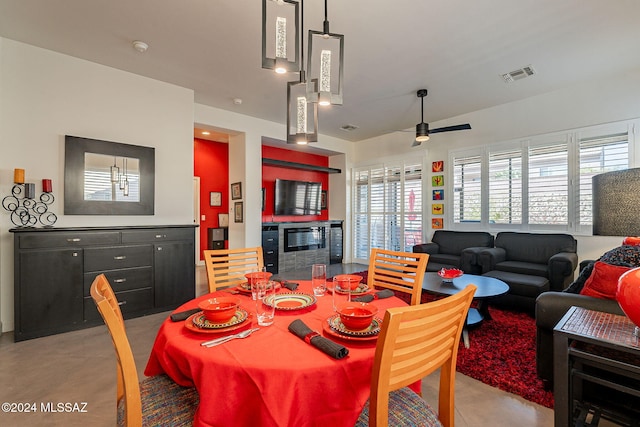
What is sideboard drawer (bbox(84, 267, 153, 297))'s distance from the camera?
298cm

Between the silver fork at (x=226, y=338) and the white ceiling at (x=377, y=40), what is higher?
the white ceiling at (x=377, y=40)

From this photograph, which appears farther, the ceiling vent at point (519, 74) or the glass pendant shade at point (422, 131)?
the glass pendant shade at point (422, 131)

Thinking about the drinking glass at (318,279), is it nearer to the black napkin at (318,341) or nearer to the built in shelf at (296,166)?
the black napkin at (318,341)

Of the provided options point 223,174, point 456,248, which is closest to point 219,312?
point 456,248

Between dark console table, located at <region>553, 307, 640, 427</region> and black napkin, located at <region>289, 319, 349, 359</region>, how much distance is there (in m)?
1.10

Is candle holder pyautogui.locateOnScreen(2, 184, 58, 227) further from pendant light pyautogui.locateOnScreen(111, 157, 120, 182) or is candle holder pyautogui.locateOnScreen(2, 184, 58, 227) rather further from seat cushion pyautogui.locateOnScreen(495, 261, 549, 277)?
seat cushion pyautogui.locateOnScreen(495, 261, 549, 277)

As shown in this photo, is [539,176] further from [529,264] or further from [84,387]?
[84,387]

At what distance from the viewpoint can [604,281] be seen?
166cm

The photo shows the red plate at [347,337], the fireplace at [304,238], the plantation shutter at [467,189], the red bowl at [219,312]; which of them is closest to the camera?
the red plate at [347,337]

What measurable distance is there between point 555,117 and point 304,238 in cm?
472

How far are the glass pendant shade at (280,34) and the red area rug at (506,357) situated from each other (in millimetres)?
2418

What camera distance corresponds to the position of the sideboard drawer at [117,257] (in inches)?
117

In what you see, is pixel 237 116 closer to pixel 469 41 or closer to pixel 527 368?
pixel 469 41

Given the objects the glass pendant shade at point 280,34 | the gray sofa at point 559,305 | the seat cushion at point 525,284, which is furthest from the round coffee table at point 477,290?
the glass pendant shade at point 280,34
